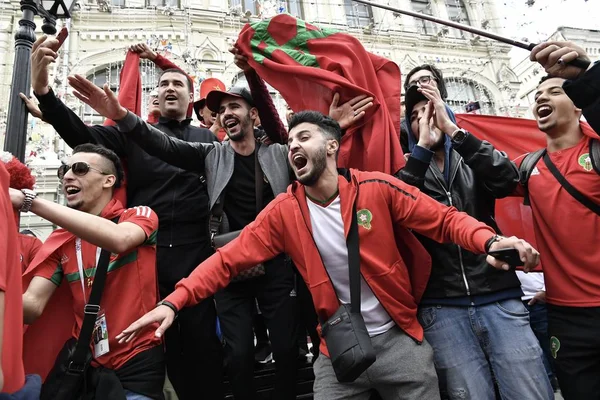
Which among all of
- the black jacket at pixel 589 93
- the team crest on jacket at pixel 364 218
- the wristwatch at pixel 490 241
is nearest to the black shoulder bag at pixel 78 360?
the team crest on jacket at pixel 364 218

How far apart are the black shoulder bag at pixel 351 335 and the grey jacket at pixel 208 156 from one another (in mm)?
975

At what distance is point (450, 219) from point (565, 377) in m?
1.17

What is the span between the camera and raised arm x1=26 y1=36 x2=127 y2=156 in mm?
2738

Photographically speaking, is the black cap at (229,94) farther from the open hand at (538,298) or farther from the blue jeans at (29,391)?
the open hand at (538,298)

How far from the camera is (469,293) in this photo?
92.4 inches

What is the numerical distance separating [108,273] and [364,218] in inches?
56.9

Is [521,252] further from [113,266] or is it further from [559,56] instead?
[113,266]

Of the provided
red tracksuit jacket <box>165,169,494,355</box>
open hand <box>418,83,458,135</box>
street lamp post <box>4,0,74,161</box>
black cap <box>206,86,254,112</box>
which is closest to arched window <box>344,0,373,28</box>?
street lamp post <box>4,0,74,161</box>

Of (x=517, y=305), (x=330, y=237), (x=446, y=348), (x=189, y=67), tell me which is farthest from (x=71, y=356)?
(x=189, y=67)

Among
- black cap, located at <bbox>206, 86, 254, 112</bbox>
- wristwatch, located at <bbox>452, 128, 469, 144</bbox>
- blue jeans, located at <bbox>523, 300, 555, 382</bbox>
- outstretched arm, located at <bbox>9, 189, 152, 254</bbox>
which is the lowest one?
blue jeans, located at <bbox>523, 300, 555, 382</bbox>

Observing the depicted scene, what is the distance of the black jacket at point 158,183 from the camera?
2.91 m

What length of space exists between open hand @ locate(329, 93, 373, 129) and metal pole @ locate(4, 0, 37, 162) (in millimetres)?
2520

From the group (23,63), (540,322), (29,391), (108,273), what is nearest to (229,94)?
(108,273)

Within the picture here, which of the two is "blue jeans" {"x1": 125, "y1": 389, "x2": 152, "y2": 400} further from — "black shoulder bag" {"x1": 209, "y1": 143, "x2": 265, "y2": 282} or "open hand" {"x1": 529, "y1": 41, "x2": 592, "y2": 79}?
"open hand" {"x1": 529, "y1": 41, "x2": 592, "y2": 79}
